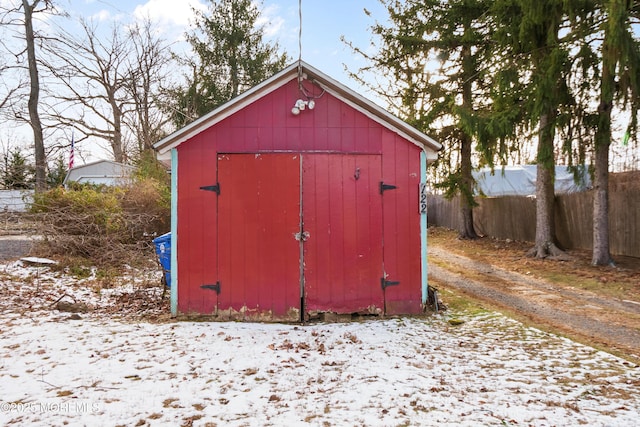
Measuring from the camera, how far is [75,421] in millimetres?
3023

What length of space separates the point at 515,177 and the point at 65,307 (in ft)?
73.8

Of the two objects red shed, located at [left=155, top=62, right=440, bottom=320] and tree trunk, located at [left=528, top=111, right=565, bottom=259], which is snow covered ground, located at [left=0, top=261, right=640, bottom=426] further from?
tree trunk, located at [left=528, top=111, right=565, bottom=259]

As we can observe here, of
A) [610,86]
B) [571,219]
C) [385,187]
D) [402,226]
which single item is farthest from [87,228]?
[571,219]

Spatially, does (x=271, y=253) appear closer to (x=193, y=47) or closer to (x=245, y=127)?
(x=245, y=127)

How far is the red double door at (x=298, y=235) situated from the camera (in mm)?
5945

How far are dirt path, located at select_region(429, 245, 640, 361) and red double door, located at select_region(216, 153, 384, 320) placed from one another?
2.61m

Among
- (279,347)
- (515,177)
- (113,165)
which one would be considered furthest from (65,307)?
(515,177)

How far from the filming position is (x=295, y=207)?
5.99 m

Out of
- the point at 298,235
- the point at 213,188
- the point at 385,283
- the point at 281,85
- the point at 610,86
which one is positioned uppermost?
the point at 610,86

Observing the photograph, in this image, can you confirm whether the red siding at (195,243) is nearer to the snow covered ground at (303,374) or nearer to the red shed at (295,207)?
the red shed at (295,207)

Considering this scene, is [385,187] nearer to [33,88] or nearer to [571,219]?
[571,219]

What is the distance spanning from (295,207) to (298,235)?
16.4 inches

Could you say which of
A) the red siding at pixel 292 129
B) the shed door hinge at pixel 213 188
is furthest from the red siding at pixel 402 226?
the shed door hinge at pixel 213 188

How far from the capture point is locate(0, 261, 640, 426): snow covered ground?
3146 millimetres
